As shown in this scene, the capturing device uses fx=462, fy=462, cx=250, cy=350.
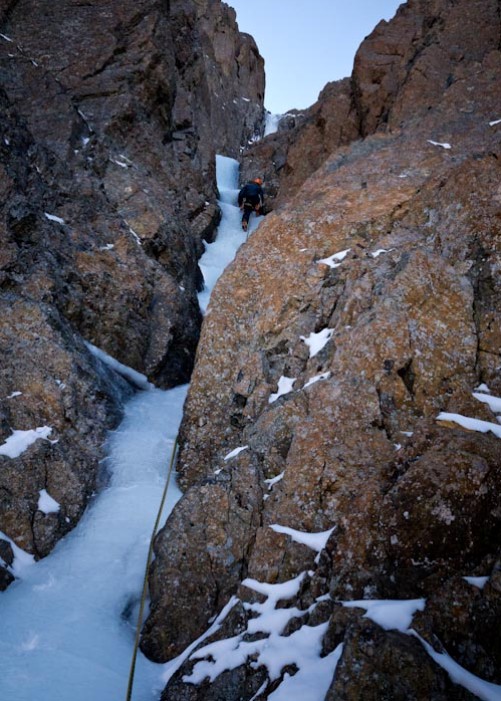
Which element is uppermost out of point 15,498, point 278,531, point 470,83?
point 470,83

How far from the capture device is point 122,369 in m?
9.77

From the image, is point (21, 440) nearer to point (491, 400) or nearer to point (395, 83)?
point (491, 400)

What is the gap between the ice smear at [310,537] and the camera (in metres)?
4.72

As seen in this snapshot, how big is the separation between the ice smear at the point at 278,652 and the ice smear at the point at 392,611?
15.1 inches

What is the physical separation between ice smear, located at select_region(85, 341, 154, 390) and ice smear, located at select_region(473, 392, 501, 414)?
6.63m

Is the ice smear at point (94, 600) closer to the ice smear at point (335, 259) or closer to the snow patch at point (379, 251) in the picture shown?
the ice smear at point (335, 259)

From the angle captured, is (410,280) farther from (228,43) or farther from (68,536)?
(228,43)

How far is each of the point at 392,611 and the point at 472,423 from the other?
229 cm

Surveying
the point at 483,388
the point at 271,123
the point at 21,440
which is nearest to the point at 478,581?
the point at 483,388

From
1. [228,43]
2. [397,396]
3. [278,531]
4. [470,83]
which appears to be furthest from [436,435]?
[228,43]

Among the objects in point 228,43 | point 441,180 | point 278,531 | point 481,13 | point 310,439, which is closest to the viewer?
point 278,531

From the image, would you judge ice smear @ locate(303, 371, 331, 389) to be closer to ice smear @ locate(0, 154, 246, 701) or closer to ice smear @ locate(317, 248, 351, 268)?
ice smear @ locate(317, 248, 351, 268)

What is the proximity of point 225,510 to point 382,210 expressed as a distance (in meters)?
6.06

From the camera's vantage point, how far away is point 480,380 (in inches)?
224
